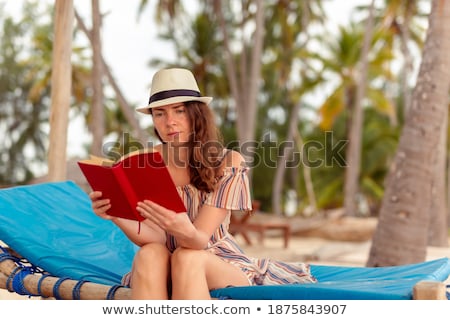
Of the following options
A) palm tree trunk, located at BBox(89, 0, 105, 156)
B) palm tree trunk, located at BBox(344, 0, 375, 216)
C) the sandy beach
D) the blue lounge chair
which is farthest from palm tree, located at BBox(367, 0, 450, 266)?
palm tree trunk, located at BBox(344, 0, 375, 216)

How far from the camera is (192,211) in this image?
3.40 meters

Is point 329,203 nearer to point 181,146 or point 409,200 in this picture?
point 409,200

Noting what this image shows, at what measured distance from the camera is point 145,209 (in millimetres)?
2986

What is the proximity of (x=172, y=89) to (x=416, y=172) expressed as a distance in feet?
13.0

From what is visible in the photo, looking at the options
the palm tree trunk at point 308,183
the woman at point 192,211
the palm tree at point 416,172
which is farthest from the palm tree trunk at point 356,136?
the woman at point 192,211

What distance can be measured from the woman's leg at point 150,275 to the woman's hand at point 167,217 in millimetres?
175

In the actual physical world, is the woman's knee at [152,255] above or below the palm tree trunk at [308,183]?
above

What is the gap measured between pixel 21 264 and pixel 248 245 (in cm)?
870

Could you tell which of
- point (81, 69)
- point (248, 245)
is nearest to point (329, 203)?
point (81, 69)

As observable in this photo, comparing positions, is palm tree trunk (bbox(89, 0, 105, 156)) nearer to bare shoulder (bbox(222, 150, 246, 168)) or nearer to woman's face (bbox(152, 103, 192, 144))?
woman's face (bbox(152, 103, 192, 144))

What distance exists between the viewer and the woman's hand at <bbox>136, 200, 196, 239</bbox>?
2961mm

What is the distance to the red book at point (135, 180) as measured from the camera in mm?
2883

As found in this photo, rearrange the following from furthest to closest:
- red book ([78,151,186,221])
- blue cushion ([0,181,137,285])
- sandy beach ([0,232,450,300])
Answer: sandy beach ([0,232,450,300])
blue cushion ([0,181,137,285])
red book ([78,151,186,221])

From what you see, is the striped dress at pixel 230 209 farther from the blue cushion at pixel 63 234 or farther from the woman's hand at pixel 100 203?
the blue cushion at pixel 63 234
